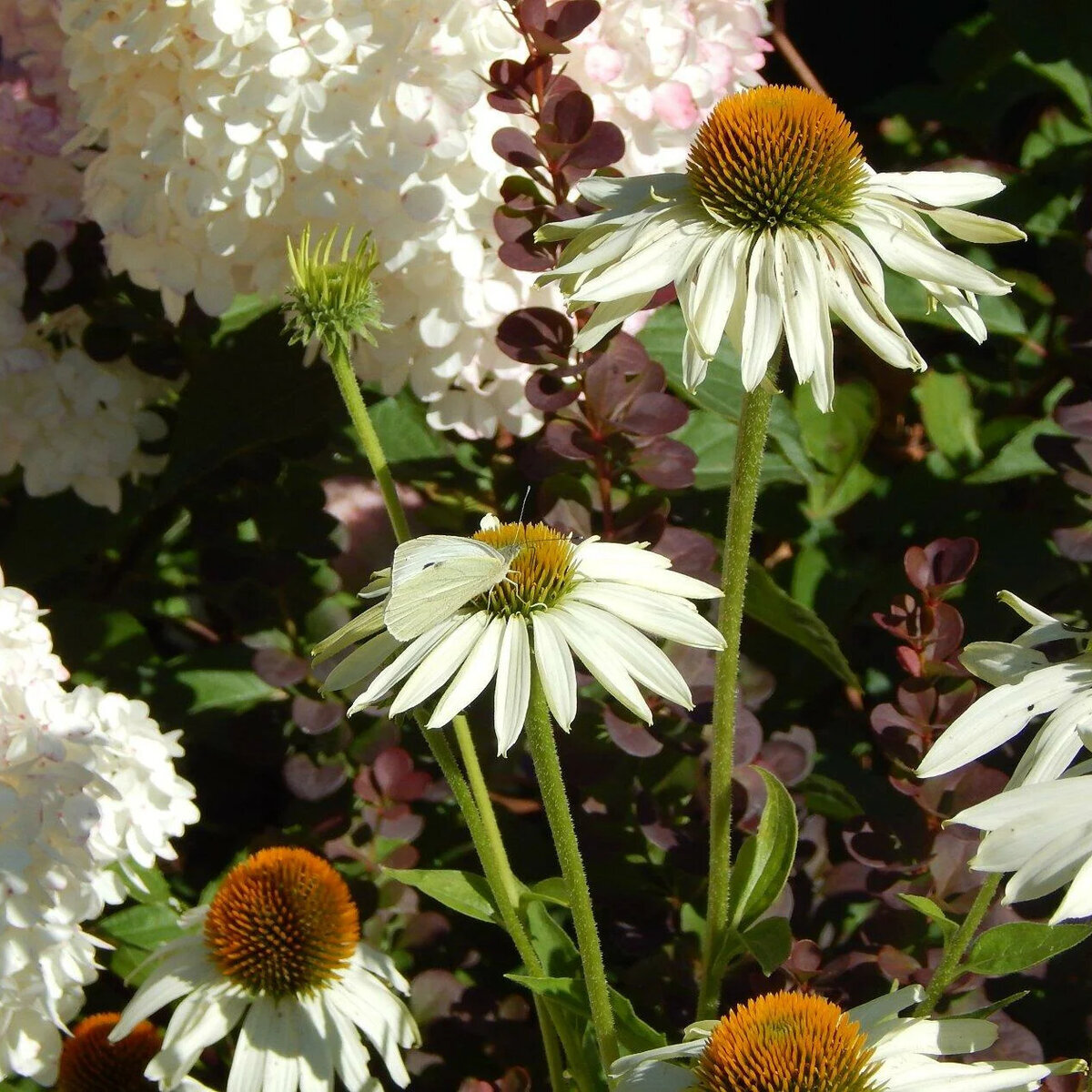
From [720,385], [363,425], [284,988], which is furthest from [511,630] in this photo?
[720,385]

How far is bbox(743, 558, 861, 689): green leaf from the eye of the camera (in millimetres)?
1005

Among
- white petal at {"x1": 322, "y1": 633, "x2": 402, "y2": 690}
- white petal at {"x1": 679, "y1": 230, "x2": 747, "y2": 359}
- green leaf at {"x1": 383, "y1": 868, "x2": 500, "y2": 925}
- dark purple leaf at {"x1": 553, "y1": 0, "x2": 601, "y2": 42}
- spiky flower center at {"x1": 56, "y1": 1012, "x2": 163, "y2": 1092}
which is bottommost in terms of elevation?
spiky flower center at {"x1": 56, "y1": 1012, "x2": 163, "y2": 1092}

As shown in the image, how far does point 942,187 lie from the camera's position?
2.39 feet

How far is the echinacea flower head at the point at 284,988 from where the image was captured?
87cm

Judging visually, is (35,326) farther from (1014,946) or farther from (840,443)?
(1014,946)

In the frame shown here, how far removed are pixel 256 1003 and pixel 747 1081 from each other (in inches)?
15.8

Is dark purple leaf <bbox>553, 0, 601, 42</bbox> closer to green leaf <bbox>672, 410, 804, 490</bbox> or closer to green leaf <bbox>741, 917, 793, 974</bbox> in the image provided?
green leaf <bbox>672, 410, 804, 490</bbox>

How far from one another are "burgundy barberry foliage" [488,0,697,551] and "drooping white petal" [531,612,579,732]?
272mm

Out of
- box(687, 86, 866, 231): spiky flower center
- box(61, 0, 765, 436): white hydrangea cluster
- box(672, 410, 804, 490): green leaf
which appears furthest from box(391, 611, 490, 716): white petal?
box(672, 410, 804, 490): green leaf

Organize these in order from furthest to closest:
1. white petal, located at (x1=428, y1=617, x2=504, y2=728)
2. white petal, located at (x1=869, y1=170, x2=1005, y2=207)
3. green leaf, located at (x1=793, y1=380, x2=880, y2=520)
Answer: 1. green leaf, located at (x1=793, y1=380, x2=880, y2=520)
2. white petal, located at (x1=869, y1=170, x2=1005, y2=207)
3. white petal, located at (x1=428, y1=617, x2=504, y2=728)

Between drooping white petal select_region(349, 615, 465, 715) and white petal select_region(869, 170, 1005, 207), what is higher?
white petal select_region(869, 170, 1005, 207)

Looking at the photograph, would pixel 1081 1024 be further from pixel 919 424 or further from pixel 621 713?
pixel 919 424

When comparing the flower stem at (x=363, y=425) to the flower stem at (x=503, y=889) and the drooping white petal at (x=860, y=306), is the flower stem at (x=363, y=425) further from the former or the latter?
the drooping white petal at (x=860, y=306)

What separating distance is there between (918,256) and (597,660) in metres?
0.24
